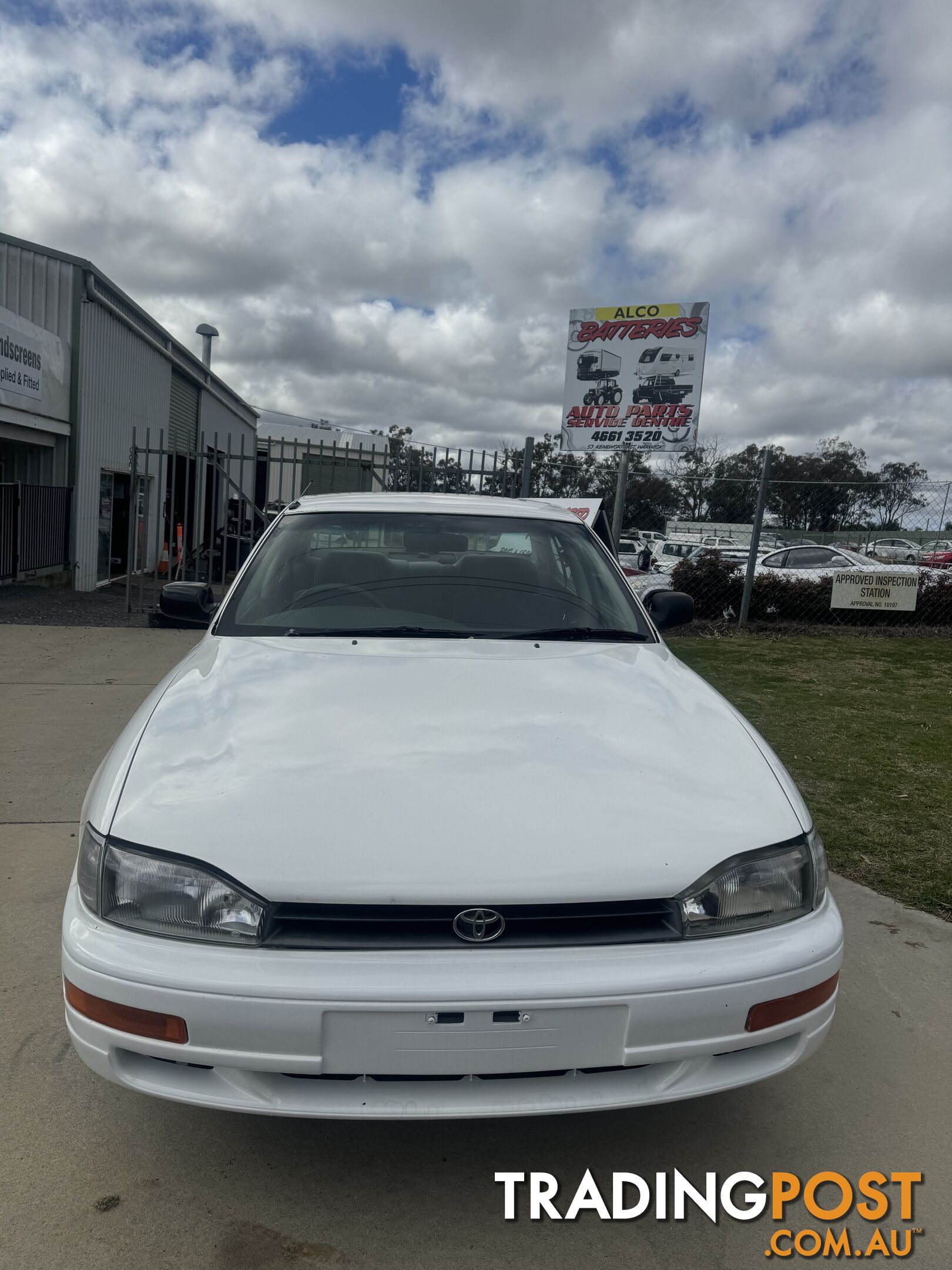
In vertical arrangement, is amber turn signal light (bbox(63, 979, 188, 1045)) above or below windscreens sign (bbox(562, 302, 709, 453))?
below

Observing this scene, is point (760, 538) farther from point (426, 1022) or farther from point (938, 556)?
point (426, 1022)

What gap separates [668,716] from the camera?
241cm

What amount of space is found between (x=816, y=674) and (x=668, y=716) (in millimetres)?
6769

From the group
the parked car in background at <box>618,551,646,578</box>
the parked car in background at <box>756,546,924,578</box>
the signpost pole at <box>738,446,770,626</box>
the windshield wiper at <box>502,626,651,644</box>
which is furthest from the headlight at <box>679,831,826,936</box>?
the parked car in background at <box>756,546,924,578</box>

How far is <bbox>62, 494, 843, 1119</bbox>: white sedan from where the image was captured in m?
1.69

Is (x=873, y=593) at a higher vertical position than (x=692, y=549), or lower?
lower

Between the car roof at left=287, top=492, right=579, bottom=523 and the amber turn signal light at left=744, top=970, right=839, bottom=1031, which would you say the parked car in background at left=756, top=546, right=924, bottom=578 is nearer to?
the car roof at left=287, top=492, right=579, bottom=523

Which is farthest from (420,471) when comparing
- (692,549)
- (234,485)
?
(692,549)

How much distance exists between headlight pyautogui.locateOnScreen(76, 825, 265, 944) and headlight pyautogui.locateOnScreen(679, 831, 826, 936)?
88 centimetres

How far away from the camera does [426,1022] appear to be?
167 centimetres

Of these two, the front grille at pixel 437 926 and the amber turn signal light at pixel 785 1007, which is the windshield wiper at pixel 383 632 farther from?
the amber turn signal light at pixel 785 1007

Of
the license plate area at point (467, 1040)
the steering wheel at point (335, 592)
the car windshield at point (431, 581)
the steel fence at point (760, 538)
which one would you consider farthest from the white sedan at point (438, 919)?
the steel fence at point (760, 538)

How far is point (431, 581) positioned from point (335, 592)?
0.35 metres

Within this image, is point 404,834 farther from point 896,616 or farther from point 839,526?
point 839,526
